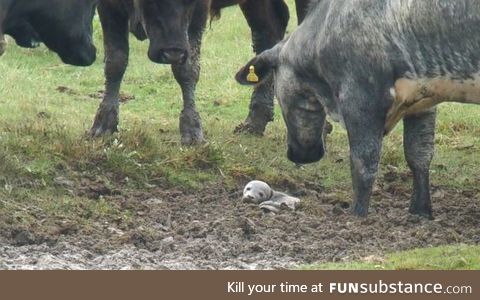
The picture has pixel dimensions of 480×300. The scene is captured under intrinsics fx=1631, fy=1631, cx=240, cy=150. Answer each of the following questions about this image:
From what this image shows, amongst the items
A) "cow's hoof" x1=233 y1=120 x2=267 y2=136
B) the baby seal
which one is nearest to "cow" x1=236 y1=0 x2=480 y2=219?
the baby seal

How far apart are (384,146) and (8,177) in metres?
3.89

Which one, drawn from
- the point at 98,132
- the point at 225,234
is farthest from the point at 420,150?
the point at 98,132

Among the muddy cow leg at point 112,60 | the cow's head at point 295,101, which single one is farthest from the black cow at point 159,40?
the cow's head at point 295,101

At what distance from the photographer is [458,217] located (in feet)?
38.1

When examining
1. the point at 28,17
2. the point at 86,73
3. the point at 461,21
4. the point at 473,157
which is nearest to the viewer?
the point at 461,21

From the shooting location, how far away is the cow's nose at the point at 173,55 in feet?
42.9

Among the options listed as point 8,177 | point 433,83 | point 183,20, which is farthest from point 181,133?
point 433,83

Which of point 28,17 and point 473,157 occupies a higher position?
point 28,17

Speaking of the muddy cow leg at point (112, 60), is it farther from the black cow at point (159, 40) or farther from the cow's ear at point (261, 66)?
the cow's ear at point (261, 66)

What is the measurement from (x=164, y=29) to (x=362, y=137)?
2.60 m

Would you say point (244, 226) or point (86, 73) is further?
point (86, 73)

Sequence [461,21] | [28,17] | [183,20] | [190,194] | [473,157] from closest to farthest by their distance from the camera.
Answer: [461,21]
[28,17]
[190,194]
[183,20]
[473,157]

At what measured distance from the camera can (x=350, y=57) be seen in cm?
1097

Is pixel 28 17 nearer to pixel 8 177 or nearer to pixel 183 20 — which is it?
pixel 8 177
